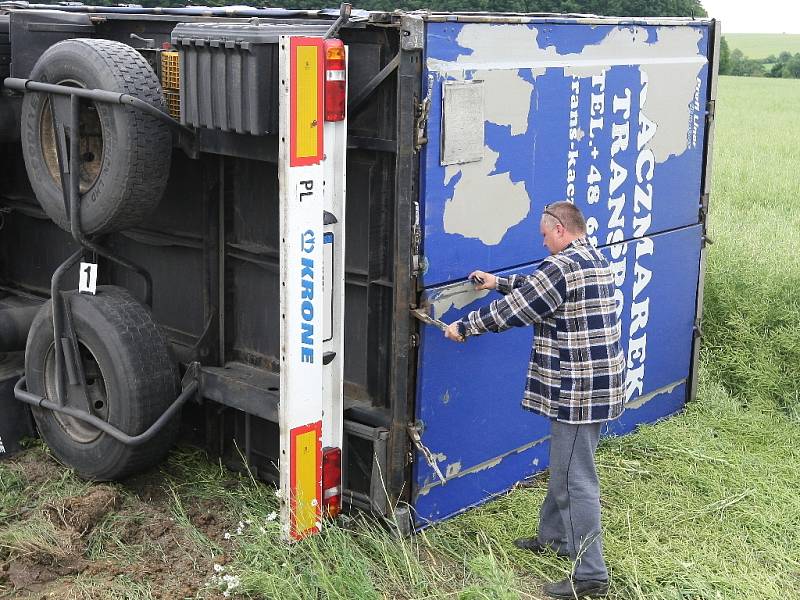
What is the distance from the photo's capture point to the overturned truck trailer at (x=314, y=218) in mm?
4543

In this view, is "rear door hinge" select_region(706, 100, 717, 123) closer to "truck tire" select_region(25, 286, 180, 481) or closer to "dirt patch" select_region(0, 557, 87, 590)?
"truck tire" select_region(25, 286, 180, 481)

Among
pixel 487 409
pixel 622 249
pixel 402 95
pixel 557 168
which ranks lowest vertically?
pixel 487 409

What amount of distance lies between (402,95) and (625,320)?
7.94 ft

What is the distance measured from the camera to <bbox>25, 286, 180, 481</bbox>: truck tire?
5121 mm

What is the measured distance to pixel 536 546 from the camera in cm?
497

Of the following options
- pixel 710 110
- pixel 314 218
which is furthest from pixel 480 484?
pixel 710 110

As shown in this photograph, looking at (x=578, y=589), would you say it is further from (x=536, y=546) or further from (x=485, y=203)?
(x=485, y=203)

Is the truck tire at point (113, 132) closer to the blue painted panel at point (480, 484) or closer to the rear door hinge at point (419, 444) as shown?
the rear door hinge at point (419, 444)

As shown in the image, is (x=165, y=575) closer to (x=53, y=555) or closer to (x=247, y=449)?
(x=53, y=555)

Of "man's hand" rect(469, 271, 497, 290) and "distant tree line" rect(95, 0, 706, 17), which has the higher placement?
"distant tree line" rect(95, 0, 706, 17)

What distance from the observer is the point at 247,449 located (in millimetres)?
5457

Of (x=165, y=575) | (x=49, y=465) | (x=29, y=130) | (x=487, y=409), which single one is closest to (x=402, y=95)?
(x=487, y=409)

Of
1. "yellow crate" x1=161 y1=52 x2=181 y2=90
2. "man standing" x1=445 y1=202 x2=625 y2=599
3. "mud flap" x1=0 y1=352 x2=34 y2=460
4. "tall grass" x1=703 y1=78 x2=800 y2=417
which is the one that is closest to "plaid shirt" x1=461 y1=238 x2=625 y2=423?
"man standing" x1=445 y1=202 x2=625 y2=599

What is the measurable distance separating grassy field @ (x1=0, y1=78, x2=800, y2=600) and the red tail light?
1780 mm
